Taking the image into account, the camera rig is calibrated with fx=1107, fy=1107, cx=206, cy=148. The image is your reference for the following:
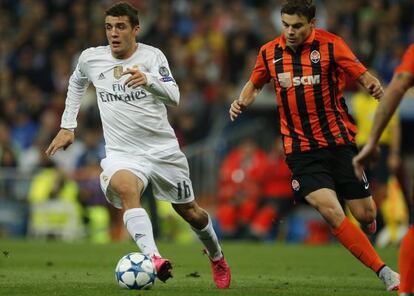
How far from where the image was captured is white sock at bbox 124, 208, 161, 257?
853 cm

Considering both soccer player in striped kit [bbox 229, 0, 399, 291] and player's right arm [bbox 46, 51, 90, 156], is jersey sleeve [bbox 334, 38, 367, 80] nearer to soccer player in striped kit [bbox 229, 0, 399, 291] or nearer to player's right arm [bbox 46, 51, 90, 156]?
soccer player in striped kit [bbox 229, 0, 399, 291]

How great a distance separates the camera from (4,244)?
53.8ft

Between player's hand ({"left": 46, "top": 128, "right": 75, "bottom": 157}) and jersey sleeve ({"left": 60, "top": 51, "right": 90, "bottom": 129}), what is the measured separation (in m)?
0.08

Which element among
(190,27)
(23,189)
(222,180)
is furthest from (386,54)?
(23,189)

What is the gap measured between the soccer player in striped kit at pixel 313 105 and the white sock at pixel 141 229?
55.5 inches

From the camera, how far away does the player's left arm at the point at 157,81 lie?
8625mm

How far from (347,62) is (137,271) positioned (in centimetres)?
251

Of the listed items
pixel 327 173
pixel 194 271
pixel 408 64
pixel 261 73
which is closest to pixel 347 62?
pixel 261 73

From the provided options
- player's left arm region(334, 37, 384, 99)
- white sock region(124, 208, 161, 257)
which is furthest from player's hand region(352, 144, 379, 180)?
player's left arm region(334, 37, 384, 99)

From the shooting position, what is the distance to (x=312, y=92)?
941 cm

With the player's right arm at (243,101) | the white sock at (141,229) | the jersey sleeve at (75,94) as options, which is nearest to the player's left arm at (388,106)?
the white sock at (141,229)

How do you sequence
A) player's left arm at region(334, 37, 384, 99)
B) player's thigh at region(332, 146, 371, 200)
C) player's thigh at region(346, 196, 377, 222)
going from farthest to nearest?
player's thigh at region(346, 196, 377, 222) → player's thigh at region(332, 146, 371, 200) → player's left arm at region(334, 37, 384, 99)

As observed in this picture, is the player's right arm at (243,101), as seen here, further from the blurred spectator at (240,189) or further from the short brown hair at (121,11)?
the blurred spectator at (240,189)

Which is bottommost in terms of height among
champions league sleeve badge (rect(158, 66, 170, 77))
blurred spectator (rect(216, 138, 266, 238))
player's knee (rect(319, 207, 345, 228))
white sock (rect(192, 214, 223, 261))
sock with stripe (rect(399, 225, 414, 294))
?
blurred spectator (rect(216, 138, 266, 238))
